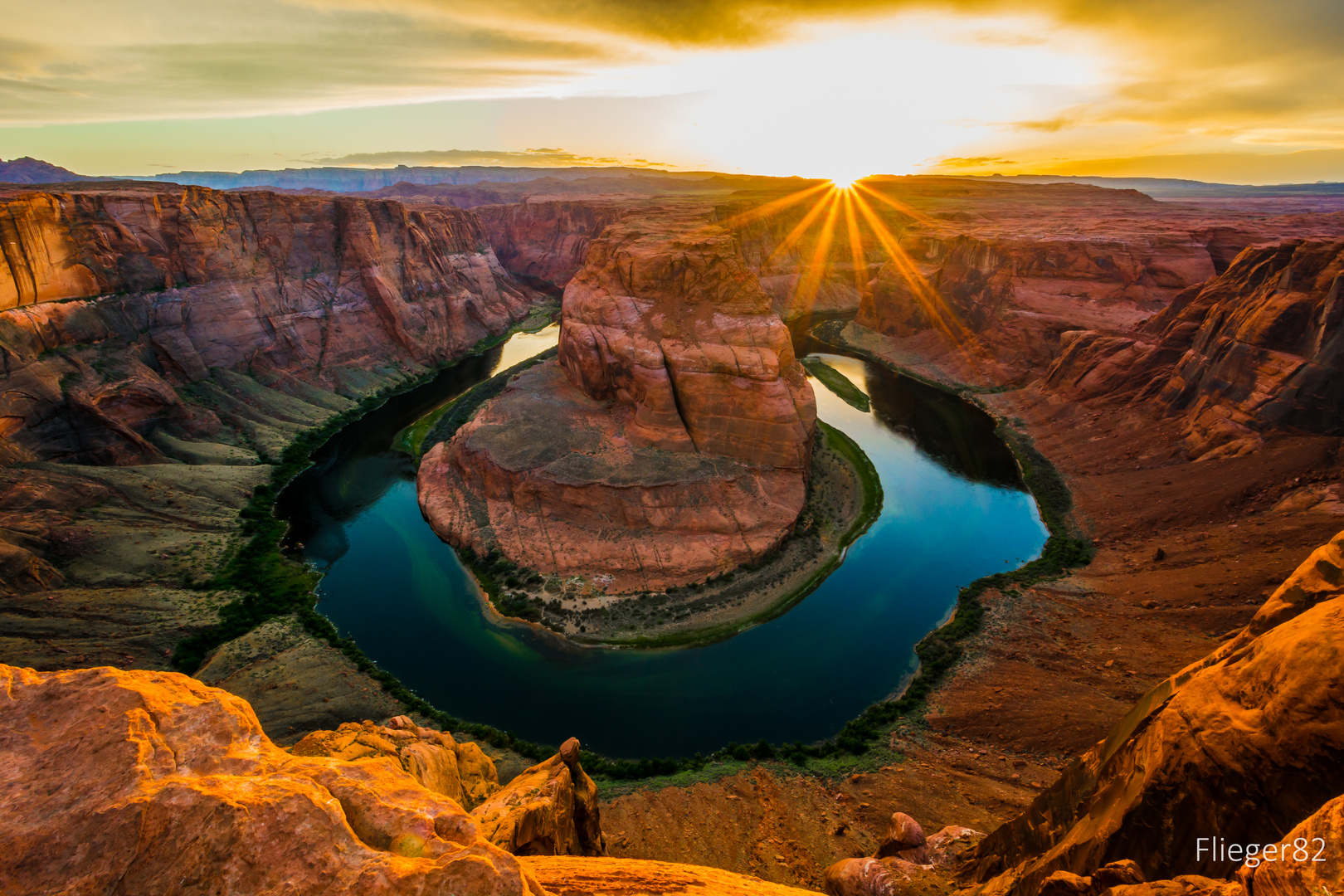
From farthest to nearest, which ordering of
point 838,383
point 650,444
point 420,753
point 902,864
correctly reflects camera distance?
point 838,383 → point 650,444 → point 420,753 → point 902,864

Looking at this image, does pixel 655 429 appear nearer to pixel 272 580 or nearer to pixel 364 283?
pixel 272 580

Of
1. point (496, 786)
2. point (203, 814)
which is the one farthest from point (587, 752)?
point (203, 814)

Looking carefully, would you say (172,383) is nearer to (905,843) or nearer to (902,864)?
(905,843)

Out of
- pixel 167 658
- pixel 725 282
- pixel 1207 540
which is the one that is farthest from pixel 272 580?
pixel 1207 540

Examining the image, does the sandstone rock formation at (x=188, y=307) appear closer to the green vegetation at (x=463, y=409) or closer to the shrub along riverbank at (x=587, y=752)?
the shrub along riverbank at (x=587, y=752)

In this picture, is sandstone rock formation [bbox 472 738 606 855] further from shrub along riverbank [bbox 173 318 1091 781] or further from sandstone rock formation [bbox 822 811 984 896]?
shrub along riverbank [bbox 173 318 1091 781]
